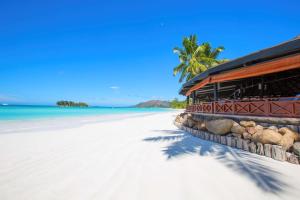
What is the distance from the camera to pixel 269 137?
16.9 ft

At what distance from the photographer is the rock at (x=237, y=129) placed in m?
6.36

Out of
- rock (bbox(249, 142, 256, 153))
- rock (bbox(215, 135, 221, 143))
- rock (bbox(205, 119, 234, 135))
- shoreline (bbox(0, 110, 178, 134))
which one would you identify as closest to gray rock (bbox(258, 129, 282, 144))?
rock (bbox(249, 142, 256, 153))

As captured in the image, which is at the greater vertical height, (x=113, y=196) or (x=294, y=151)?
(x=294, y=151)

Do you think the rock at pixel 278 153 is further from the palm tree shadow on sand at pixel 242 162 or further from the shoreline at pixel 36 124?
the shoreline at pixel 36 124

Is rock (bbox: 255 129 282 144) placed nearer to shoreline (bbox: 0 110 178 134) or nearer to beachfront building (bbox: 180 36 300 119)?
beachfront building (bbox: 180 36 300 119)

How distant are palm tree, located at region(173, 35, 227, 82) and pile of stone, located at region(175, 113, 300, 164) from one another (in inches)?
558

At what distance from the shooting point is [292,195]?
3008mm

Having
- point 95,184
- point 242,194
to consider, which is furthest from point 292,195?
Answer: point 95,184

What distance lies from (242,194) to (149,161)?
2540mm

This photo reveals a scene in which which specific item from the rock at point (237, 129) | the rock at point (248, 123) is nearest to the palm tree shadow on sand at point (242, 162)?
the rock at point (237, 129)

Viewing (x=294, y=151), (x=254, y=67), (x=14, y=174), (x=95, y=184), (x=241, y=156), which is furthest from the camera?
(x=254, y=67)

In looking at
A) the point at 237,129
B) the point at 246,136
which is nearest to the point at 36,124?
the point at 237,129

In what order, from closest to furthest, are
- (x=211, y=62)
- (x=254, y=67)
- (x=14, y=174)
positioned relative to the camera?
(x=14, y=174) < (x=254, y=67) < (x=211, y=62)

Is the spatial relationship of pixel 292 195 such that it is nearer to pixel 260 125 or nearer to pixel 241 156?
pixel 241 156
